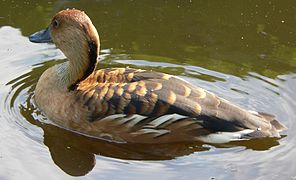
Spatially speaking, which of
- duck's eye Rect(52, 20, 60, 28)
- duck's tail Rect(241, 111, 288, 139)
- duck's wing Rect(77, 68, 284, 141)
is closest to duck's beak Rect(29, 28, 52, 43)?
duck's eye Rect(52, 20, 60, 28)

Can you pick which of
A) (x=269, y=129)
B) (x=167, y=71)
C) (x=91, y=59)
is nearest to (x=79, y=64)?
(x=91, y=59)

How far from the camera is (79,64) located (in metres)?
6.41

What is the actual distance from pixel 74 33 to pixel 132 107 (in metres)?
1.02

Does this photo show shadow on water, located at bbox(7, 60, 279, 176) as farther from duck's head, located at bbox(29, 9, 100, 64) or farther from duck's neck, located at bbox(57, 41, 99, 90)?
duck's head, located at bbox(29, 9, 100, 64)

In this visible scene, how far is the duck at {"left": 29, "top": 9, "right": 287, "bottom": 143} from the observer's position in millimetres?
5934

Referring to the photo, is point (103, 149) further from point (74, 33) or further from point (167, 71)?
point (167, 71)

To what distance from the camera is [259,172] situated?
18.5 ft

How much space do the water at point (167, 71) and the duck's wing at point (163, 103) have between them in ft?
0.69

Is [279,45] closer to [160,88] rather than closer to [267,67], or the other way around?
[267,67]

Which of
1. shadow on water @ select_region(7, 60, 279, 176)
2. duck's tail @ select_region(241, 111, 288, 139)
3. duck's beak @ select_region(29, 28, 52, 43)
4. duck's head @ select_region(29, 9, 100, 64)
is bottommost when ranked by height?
shadow on water @ select_region(7, 60, 279, 176)

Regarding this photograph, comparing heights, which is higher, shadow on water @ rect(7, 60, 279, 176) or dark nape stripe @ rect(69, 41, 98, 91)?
dark nape stripe @ rect(69, 41, 98, 91)

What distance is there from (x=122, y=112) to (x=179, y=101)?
21.1 inches

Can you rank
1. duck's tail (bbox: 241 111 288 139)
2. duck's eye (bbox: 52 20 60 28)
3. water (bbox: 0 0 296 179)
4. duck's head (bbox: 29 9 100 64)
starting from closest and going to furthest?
water (bbox: 0 0 296 179) < duck's tail (bbox: 241 111 288 139) < duck's head (bbox: 29 9 100 64) < duck's eye (bbox: 52 20 60 28)

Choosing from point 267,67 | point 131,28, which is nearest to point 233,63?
point 267,67
